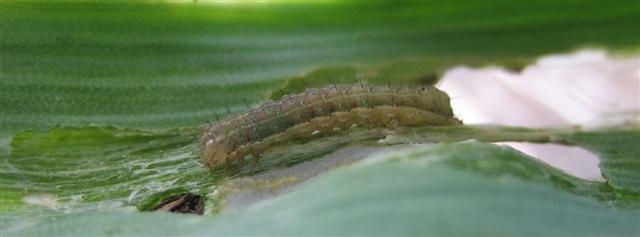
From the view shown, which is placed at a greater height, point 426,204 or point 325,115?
point 426,204

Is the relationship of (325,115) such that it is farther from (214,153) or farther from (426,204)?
(426,204)

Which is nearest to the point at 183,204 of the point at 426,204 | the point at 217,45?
the point at 217,45

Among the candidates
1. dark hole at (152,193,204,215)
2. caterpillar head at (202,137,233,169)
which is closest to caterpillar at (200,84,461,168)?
caterpillar head at (202,137,233,169)

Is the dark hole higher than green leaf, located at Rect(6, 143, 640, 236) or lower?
lower

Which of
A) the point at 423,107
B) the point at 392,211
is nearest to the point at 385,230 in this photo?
the point at 392,211

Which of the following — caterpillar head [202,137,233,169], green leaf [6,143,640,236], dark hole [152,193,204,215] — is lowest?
dark hole [152,193,204,215]

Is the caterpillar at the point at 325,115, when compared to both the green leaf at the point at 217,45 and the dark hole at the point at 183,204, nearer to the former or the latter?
the green leaf at the point at 217,45

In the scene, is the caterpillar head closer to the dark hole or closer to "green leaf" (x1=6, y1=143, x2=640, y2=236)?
the dark hole
